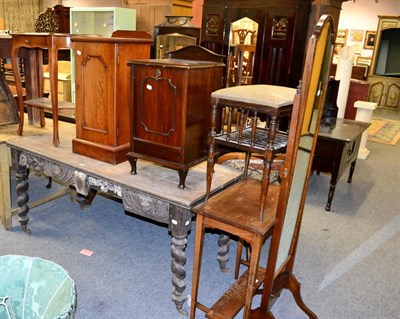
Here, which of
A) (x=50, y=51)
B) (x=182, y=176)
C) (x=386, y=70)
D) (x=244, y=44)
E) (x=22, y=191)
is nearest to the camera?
(x=182, y=176)

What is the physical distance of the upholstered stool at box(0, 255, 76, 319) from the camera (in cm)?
138

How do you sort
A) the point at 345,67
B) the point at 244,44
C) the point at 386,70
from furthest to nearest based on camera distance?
1. the point at 386,70
2. the point at 345,67
3. the point at 244,44

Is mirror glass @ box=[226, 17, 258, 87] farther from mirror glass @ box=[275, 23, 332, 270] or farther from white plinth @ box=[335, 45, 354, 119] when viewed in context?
mirror glass @ box=[275, 23, 332, 270]

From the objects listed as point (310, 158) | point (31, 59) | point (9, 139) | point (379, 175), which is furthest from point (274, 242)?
point (379, 175)

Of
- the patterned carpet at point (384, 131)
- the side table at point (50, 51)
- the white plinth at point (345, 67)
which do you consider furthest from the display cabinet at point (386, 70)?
the side table at point (50, 51)

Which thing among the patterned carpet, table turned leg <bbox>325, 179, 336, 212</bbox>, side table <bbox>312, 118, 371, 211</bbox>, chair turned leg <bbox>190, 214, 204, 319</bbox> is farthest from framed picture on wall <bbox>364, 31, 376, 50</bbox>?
chair turned leg <bbox>190, 214, 204, 319</bbox>

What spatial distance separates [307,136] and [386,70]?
9.79m

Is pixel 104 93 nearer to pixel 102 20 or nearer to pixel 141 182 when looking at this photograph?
pixel 141 182

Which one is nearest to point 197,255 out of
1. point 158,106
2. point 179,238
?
point 179,238

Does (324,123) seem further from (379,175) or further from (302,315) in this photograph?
(302,315)

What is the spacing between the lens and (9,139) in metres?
2.68

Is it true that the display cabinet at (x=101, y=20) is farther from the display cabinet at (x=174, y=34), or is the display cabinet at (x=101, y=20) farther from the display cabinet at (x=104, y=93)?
the display cabinet at (x=104, y=93)

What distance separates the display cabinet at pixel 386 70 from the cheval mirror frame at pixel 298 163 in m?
8.91

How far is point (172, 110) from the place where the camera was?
1946 mm
